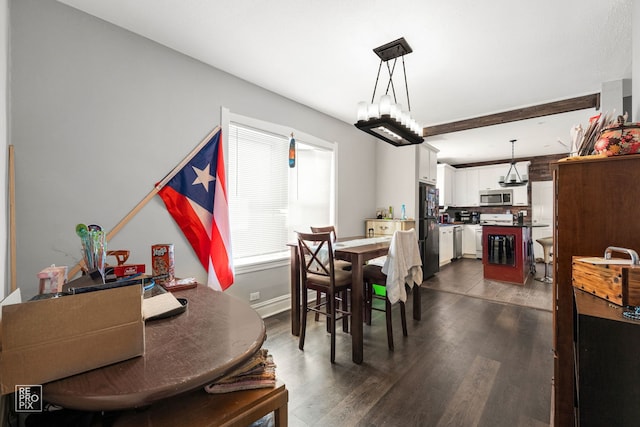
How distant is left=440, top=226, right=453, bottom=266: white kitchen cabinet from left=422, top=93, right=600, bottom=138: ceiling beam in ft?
7.89

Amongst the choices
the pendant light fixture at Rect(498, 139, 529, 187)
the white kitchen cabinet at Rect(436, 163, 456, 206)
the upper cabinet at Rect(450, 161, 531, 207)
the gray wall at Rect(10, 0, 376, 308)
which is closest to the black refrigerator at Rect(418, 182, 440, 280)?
the white kitchen cabinet at Rect(436, 163, 456, 206)

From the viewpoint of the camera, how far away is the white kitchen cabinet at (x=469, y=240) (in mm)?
6934

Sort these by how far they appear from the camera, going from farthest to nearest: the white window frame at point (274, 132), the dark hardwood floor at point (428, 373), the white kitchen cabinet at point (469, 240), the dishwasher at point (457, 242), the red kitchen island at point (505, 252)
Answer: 1. the white kitchen cabinet at point (469, 240)
2. the dishwasher at point (457, 242)
3. the red kitchen island at point (505, 252)
4. the white window frame at point (274, 132)
5. the dark hardwood floor at point (428, 373)

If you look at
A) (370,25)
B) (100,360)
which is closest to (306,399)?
(100,360)

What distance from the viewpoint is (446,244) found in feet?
20.0

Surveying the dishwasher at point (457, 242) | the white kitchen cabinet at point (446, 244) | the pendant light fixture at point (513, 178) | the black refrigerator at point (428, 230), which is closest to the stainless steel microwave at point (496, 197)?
the pendant light fixture at point (513, 178)

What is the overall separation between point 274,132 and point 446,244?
4730 millimetres

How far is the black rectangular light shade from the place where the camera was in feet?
7.25

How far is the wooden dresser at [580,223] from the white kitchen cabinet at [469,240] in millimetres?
6169

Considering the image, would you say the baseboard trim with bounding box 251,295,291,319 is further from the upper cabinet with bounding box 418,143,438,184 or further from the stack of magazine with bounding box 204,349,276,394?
the upper cabinet with bounding box 418,143,438,184

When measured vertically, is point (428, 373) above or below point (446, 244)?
below

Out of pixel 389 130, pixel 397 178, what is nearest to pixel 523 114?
pixel 397 178

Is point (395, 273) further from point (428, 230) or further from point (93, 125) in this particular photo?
point (428, 230)

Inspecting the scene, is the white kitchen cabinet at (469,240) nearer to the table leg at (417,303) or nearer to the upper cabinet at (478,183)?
the upper cabinet at (478,183)
